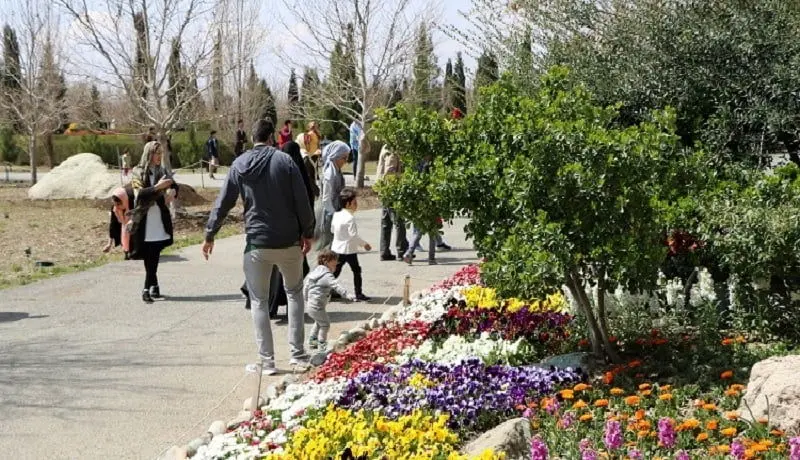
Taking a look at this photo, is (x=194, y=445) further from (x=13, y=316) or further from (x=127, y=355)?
(x=13, y=316)

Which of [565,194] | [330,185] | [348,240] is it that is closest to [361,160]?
[330,185]

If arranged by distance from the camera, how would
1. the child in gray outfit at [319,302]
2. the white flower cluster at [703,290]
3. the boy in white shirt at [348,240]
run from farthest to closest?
the boy in white shirt at [348,240] → the child in gray outfit at [319,302] → the white flower cluster at [703,290]

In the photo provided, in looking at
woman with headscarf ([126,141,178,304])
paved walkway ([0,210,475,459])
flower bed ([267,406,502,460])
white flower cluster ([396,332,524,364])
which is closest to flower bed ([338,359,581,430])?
flower bed ([267,406,502,460])

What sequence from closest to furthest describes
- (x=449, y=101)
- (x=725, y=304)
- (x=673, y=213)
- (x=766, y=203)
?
(x=673, y=213), (x=766, y=203), (x=725, y=304), (x=449, y=101)

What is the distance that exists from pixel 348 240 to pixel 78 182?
1586cm

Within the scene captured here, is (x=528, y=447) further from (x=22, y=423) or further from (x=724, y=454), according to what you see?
(x=22, y=423)

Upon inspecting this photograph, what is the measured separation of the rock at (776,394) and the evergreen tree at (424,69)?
2179 cm

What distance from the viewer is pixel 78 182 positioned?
77.3 feet

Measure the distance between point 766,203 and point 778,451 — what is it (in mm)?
2538

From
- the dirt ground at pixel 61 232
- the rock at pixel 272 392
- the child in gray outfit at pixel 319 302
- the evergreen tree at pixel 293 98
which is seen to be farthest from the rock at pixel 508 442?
the evergreen tree at pixel 293 98

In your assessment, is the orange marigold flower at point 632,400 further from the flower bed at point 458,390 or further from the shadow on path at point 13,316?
the shadow on path at point 13,316

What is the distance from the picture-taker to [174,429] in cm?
577

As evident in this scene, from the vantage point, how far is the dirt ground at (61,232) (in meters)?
13.1

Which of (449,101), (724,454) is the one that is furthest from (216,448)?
(449,101)
